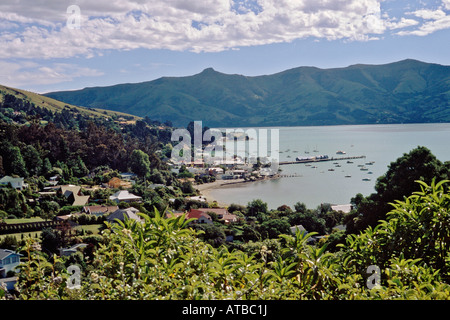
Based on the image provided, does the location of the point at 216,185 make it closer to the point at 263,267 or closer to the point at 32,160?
the point at 32,160

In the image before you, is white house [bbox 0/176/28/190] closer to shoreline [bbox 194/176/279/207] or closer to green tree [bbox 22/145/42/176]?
green tree [bbox 22/145/42/176]

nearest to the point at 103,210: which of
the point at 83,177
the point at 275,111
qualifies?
the point at 83,177

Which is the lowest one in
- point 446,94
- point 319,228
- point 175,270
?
point 319,228

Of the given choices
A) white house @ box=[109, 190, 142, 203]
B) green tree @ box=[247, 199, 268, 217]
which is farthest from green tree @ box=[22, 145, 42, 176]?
green tree @ box=[247, 199, 268, 217]

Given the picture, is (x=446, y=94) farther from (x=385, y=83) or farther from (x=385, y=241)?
(x=385, y=241)

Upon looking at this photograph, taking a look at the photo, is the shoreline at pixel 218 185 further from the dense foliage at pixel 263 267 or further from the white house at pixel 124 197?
the dense foliage at pixel 263 267

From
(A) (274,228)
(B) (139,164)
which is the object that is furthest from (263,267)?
(B) (139,164)
